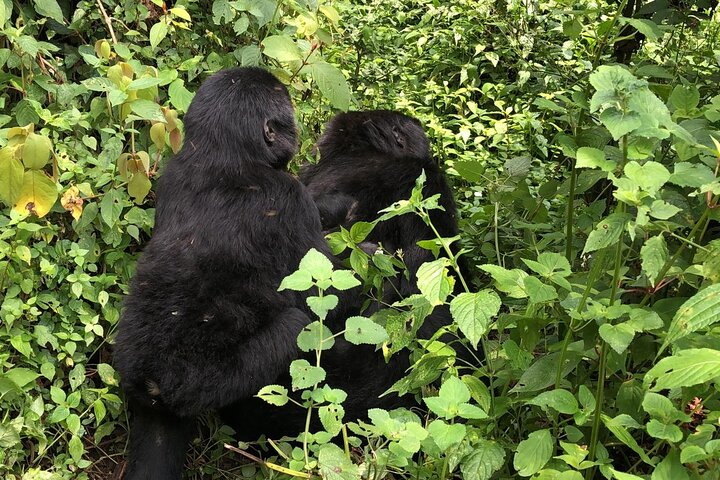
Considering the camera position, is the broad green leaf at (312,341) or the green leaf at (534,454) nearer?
the green leaf at (534,454)

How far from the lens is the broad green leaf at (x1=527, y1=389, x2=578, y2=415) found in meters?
2.27

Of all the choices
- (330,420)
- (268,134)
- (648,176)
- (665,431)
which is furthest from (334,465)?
(268,134)

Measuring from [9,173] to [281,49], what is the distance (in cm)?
122

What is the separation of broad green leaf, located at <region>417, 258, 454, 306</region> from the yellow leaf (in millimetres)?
1617

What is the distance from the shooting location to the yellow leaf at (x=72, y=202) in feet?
10.8

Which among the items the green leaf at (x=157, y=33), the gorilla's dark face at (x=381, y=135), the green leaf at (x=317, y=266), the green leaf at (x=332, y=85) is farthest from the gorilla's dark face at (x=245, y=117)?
the green leaf at (x=317, y=266)

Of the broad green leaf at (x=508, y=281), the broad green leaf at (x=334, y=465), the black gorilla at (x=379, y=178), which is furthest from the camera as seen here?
the black gorilla at (x=379, y=178)

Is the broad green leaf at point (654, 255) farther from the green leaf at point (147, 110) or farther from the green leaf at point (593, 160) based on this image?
the green leaf at point (147, 110)

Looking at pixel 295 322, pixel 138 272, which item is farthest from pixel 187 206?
pixel 295 322

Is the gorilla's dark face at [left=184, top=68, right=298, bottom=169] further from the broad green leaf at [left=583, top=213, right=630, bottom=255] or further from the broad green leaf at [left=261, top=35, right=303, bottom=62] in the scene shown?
the broad green leaf at [left=583, top=213, right=630, bottom=255]

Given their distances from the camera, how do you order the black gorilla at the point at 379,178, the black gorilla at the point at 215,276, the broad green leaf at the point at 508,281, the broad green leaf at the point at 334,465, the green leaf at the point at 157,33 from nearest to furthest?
the broad green leaf at the point at 334,465 → the broad green leaf at the point at 508,281 → the black gorilla at the point at 215,276 → the green leaf at the point at 157,33 → the black gorilla at the point at 379,178

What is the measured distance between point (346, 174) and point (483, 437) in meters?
1.76

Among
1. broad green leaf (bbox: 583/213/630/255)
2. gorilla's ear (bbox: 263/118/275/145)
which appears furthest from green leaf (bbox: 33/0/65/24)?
broad green leaf (bbox: 583/213/630/255)

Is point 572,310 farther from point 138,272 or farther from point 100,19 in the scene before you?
point 100,19
